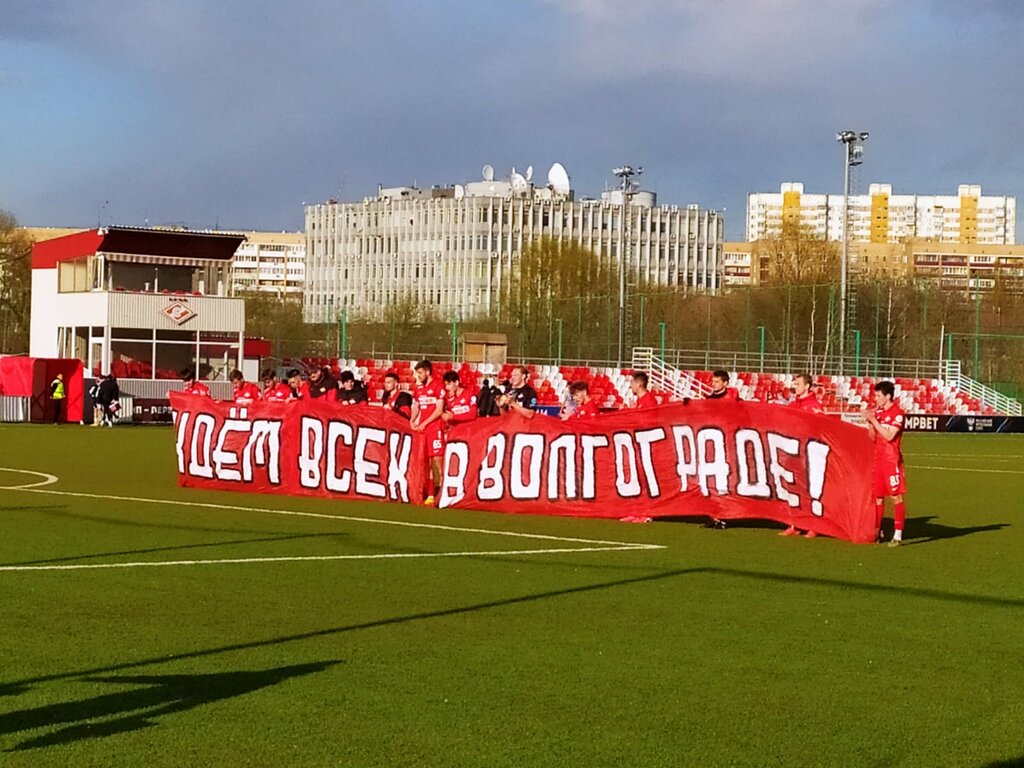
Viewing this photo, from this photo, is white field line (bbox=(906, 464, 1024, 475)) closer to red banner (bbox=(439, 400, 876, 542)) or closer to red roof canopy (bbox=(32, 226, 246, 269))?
red banner (bbox=(439, 400, 876, 542))

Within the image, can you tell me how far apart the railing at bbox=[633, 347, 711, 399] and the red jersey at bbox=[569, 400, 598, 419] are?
40037 mm

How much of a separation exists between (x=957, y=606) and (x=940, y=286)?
58.4 metres

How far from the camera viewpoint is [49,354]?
182 feet

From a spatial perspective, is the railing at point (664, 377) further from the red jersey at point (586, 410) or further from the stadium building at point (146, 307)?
the red jersey at point (586, 410)

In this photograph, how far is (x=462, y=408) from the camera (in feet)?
66.9

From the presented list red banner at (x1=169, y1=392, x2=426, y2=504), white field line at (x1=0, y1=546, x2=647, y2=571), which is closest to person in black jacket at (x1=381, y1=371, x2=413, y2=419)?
red banner at (x1=169, y1=392, x2=426, y2=504)

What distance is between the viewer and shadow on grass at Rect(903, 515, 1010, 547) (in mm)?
17948

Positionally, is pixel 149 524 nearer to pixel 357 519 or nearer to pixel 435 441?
pixel 357 519

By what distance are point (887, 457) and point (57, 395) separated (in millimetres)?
36258

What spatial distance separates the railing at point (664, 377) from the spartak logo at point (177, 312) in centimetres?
1854

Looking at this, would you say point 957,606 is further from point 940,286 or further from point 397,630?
point 940,286

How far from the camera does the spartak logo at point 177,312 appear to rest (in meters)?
52.8

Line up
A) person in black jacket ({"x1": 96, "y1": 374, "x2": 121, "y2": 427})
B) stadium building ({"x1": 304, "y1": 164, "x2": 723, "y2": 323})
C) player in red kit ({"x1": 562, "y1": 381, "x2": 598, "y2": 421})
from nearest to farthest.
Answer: player in red kit ({"x1": 562, "y1": 381, "x2": 598, "y2": 421}), person in black jacket ({"x1": 96, "y1": 374, "x2": 121, "y2": 427}), stadium building ({"x1": 304, "y1": 164, "x2": 723, "y2": 323})

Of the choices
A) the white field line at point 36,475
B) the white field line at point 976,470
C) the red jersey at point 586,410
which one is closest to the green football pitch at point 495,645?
the red jersey at point 586,410
